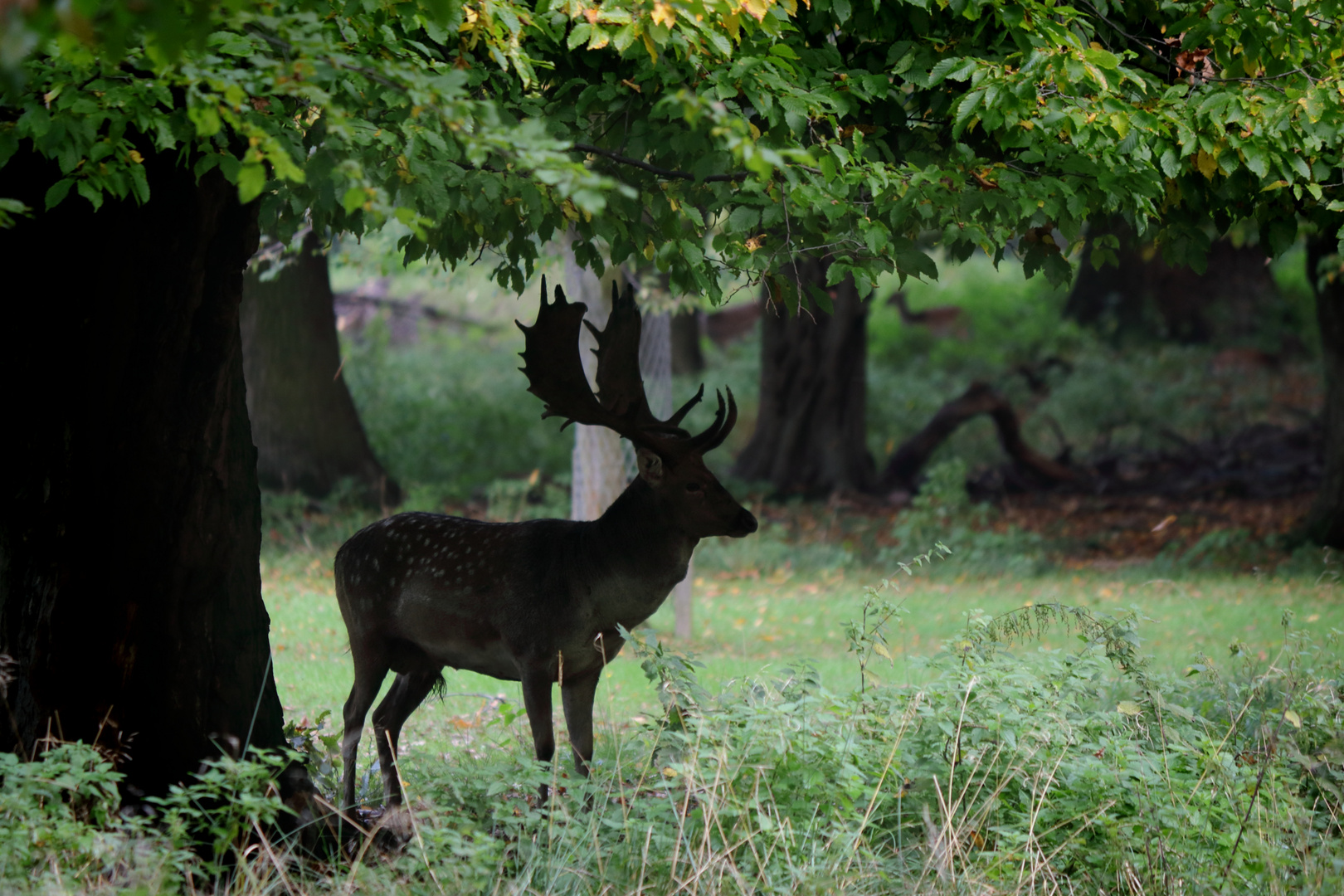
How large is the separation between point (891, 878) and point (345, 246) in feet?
40.4

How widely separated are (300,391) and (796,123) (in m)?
13.2

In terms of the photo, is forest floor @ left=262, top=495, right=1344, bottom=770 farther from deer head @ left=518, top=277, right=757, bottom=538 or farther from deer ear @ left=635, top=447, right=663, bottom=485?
deer ear @ left=635, top=447, right=663, bottom=485

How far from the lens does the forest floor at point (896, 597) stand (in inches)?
353

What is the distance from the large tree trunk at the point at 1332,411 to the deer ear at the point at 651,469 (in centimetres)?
1048

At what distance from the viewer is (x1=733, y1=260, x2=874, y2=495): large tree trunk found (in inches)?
760

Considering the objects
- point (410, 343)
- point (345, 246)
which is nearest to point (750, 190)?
point (345, 246)

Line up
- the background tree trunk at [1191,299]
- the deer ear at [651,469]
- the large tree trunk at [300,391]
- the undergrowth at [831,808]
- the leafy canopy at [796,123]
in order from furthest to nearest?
the background tree trunk at [1191,299] → the large tree trunk at [300,391] → the deer ear at [651,469] → the leafy canopy at [796,123] → the undergrowth at [831,808]

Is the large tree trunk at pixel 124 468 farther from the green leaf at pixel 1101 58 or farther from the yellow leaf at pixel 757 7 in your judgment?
the green leaf at pixel 1101 58

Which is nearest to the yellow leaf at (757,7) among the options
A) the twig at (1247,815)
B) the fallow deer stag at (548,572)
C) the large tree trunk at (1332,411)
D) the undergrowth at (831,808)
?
the fallow deer stag at (548,572)

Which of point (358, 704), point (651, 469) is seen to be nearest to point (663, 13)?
point (651, 469)

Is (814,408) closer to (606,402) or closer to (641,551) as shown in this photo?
(606,402)

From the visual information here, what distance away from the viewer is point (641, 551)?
580 centimetres

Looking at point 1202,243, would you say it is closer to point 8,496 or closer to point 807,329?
point 8,496

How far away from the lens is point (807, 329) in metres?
19.7
